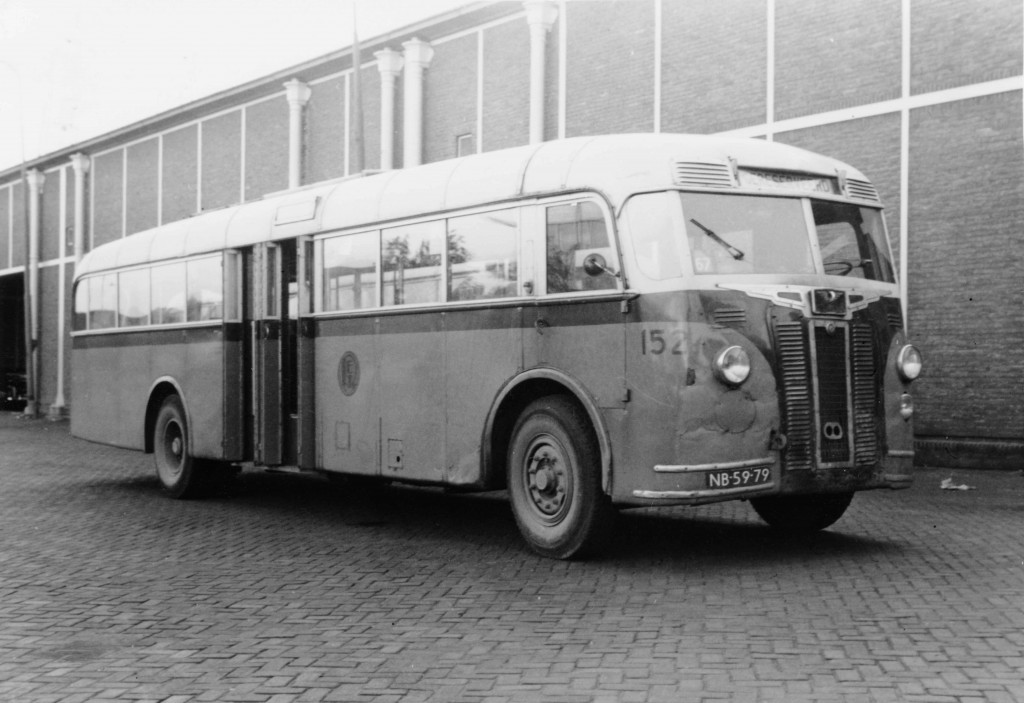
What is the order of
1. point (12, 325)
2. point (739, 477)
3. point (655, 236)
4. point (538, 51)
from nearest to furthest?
point (739, 477) → point (655, 236) → point (538, 51) → point (12, 325)

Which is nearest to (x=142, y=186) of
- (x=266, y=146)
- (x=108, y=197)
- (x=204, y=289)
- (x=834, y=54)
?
(x=108, y=197)

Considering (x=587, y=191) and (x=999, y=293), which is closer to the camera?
(x=587, y=191)

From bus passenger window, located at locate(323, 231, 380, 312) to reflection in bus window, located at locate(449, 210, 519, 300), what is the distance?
1.16m

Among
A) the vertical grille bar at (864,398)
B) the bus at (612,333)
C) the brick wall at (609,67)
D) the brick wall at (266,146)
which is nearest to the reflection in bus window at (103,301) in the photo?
the bus at (612,333)

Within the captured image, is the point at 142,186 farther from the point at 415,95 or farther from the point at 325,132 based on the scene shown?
the point at 415,95

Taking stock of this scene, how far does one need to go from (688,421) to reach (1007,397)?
9908mm

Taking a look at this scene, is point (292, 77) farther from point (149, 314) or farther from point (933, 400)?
point (933, 400)

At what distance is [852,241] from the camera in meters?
8.80

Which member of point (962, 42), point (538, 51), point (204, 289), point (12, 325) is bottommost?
point (12, 325)

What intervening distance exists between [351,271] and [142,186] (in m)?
26.6

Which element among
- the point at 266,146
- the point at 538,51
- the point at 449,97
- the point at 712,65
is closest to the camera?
the point at 712,65

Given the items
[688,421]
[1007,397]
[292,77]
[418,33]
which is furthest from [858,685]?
[292,77]

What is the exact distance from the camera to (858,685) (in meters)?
5.19

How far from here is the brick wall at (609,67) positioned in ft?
67.5
